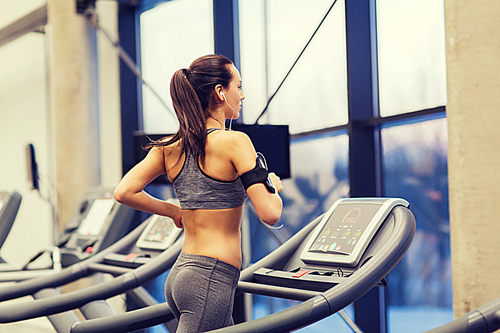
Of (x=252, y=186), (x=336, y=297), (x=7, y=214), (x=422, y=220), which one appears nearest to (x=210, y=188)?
(x=252, y=186)

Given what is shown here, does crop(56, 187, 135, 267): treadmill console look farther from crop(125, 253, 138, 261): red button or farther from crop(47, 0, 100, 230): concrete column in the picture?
crop(47, 0, 100, 230): concrete column

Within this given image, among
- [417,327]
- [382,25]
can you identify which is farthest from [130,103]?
[417,327]

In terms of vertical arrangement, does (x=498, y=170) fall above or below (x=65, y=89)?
below

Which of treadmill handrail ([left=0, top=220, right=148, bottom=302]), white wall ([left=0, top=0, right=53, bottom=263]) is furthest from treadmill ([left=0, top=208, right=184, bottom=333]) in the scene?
white wall ([left=0, top=0, right=53, bottom=263])

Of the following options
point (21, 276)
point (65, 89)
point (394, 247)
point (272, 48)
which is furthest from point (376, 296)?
point (65, 89)

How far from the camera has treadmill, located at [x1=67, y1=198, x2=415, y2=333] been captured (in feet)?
5.16

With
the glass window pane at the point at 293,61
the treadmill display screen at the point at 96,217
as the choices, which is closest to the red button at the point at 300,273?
the glass window pane at the point at 293,61

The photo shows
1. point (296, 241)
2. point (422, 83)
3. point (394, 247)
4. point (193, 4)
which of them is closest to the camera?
point (394, 247)

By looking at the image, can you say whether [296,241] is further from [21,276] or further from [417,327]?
[21,276]

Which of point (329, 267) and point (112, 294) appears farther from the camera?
point (112, 294)

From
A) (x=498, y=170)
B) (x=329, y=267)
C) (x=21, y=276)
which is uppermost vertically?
(x=498, y=170)

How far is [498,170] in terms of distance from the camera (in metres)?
1.97

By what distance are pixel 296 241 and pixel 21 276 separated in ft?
6.49

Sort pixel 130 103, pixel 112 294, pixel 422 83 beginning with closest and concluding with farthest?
pixel 112 294 < pixel 422 83 < pixel 130 103
